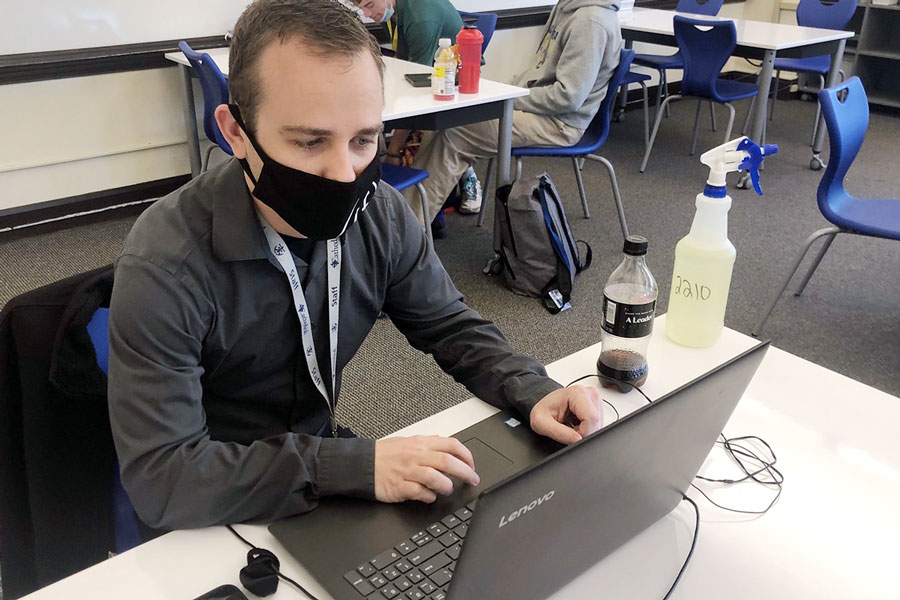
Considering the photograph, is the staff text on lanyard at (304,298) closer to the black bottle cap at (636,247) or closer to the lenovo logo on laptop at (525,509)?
the black bottle cap at (636,247)

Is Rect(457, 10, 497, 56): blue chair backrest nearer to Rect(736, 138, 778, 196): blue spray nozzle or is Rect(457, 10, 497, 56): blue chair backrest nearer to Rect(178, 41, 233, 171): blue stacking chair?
Rect(178, 41, 233, 171): blue stacking chair

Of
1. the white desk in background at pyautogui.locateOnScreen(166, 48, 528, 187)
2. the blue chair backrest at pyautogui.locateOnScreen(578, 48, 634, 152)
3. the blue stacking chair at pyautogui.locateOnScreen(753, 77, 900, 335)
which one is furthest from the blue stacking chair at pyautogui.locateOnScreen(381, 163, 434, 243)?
the blue stacking chair at pyautogui.locateOnScreen(753, 77, 900, 335)

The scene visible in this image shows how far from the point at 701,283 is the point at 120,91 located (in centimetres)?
306

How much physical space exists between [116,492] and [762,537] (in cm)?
85

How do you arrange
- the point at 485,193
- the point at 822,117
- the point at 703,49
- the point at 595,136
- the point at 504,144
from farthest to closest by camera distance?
the point at 822,117
the point at 703,49
the point at 485,193
the point at 595,136
the point at 504,144

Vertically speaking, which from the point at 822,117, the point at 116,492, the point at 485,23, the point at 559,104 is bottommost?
the point at 822,117

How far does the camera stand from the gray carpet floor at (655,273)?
249cm

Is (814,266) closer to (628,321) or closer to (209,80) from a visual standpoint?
(628,321)

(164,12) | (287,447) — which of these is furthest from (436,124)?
(287,447)

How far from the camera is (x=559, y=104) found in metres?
3.11

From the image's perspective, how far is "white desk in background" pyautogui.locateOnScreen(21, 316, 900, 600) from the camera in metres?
0.78

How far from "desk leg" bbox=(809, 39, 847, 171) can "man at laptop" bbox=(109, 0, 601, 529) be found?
3.89 meters

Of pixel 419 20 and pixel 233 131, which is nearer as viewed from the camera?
pixel 233 131

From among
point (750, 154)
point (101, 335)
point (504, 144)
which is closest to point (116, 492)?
point (101, 335)
